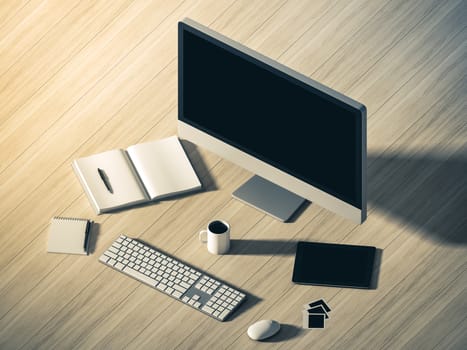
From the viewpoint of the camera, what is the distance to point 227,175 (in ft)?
13.3

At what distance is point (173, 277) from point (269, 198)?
469 millimetres

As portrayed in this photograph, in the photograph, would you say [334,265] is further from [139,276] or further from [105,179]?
[105,179]

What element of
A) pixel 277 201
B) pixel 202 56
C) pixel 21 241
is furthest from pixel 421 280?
pixel 21 241

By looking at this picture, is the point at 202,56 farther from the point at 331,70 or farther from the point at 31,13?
the point at 31,13

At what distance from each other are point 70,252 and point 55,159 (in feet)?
1.56

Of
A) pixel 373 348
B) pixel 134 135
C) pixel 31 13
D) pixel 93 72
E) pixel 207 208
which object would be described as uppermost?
pixel 31 13

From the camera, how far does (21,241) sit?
152 inches

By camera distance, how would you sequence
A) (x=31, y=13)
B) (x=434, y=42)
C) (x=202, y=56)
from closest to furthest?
(x=202, y=56) → (x=434, y=42) → (x=31, y=13)

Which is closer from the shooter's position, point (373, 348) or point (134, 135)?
point (373, 348)

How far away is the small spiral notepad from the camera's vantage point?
3.81 metres

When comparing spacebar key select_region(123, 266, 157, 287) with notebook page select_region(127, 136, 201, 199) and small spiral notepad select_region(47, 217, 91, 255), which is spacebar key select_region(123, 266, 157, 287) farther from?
notebook page select_region(127, 136, 201, 199)

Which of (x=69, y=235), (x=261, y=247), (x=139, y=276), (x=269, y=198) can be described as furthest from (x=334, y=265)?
(x=69, y=235)

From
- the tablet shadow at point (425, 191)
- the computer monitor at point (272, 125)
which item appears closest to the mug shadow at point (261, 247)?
the computer monitor at point (272, 125)

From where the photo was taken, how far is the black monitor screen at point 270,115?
139 inches
